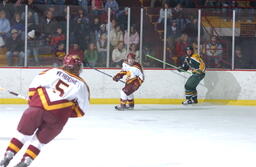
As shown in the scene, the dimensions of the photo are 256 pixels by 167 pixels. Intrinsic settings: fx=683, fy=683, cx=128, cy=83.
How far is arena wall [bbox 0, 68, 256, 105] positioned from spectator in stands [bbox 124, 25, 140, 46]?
21.5 inches

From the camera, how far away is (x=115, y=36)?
11867 mm

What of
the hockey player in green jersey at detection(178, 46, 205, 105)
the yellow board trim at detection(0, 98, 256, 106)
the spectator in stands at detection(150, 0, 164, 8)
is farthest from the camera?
the spectator in stands at detection(150, 0, 164, 8)

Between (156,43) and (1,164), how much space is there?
24.2ft

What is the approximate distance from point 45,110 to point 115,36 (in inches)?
276

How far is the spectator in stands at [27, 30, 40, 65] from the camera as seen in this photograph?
37.9 feet

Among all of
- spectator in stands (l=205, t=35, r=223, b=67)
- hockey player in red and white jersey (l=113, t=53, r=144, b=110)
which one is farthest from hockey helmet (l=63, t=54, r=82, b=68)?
spectator in stands (l=205, t=35, r=223, b=67)

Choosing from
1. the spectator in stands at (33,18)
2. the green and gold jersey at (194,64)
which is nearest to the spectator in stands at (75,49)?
the spectator in stands at (33,18)

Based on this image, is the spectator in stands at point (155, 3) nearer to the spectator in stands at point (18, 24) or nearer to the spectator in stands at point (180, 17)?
the spectator in stands at point (180, 17)

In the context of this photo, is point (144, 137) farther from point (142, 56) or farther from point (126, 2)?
point (126, 2)

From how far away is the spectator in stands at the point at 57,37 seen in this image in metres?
11.6

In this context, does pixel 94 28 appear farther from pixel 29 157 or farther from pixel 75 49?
pixel 29 157

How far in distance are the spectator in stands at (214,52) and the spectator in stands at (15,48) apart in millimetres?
3283

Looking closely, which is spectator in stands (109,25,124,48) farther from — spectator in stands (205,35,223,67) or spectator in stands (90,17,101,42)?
spectator in stands (205,35,223,67)

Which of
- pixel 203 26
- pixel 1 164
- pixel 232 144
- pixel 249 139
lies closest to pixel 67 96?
pixel 1 164
